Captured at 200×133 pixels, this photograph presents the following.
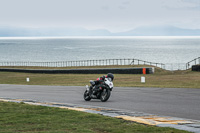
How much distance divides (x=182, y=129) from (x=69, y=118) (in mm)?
3348

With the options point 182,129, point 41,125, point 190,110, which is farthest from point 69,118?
point 190,110

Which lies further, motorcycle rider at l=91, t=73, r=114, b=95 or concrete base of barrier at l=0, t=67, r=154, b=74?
concrete base of barrier at l=0, t=67, r=154, b=74

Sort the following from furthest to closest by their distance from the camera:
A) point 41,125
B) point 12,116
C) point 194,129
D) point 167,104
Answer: point 167,104, point 12,116, point 41,125, point 194,129

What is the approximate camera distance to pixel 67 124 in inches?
343

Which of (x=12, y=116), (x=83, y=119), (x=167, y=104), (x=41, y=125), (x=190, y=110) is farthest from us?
(x=167, y=104)

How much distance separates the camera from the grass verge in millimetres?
7777

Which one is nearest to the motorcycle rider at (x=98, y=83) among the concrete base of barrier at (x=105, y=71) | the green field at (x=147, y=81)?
the green field at (x=147, y=81)

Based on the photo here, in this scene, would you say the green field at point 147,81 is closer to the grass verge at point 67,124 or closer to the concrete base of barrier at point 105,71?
the concrete base of barrier at point 105,71

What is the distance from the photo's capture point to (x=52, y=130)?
786 cm

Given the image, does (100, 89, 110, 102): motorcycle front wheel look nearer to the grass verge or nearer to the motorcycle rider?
the motorcycle rider

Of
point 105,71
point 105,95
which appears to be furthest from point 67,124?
point 105,71

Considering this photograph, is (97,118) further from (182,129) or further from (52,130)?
(182,129)

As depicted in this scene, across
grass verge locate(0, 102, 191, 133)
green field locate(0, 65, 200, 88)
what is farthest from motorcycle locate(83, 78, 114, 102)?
green field locate(0, 65, 200, 88)

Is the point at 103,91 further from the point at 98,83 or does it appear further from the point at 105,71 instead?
the point at 105,71
